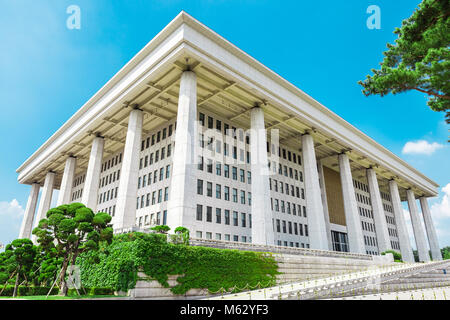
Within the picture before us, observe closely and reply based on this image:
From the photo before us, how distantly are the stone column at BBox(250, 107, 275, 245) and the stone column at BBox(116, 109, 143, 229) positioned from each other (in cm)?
1309

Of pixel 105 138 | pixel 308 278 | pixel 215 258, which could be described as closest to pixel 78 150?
pixel 105 138

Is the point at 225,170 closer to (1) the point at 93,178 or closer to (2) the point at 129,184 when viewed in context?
(2) the point at 129,184

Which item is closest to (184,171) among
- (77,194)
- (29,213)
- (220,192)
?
(220,192)

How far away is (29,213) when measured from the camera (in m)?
60.8

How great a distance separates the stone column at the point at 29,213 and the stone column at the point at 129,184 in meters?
36.2

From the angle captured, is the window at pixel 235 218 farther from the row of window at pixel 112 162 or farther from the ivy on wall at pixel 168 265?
the row of window at pixel 112 162

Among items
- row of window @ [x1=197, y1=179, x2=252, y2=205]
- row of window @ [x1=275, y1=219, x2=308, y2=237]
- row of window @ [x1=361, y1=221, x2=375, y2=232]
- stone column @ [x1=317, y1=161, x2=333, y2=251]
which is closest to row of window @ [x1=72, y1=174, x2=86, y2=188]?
row of window @ [x1=197, y1=179, x2=252, y2=205]

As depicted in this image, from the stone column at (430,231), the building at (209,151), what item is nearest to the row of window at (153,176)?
the building at (209,151)

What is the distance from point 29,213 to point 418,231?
8284 centimetres

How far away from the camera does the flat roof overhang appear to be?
31.5 metres

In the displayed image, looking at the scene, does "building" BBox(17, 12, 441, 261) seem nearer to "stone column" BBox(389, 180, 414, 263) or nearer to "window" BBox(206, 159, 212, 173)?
"window" BBox(206, 159, 212, 173)

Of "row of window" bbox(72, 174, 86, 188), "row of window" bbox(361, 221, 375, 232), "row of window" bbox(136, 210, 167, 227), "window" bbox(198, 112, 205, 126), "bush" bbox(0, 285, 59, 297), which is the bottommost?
"bush" bbox(0, 285, 59, 297)

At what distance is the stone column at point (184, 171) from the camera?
26.8 metres
